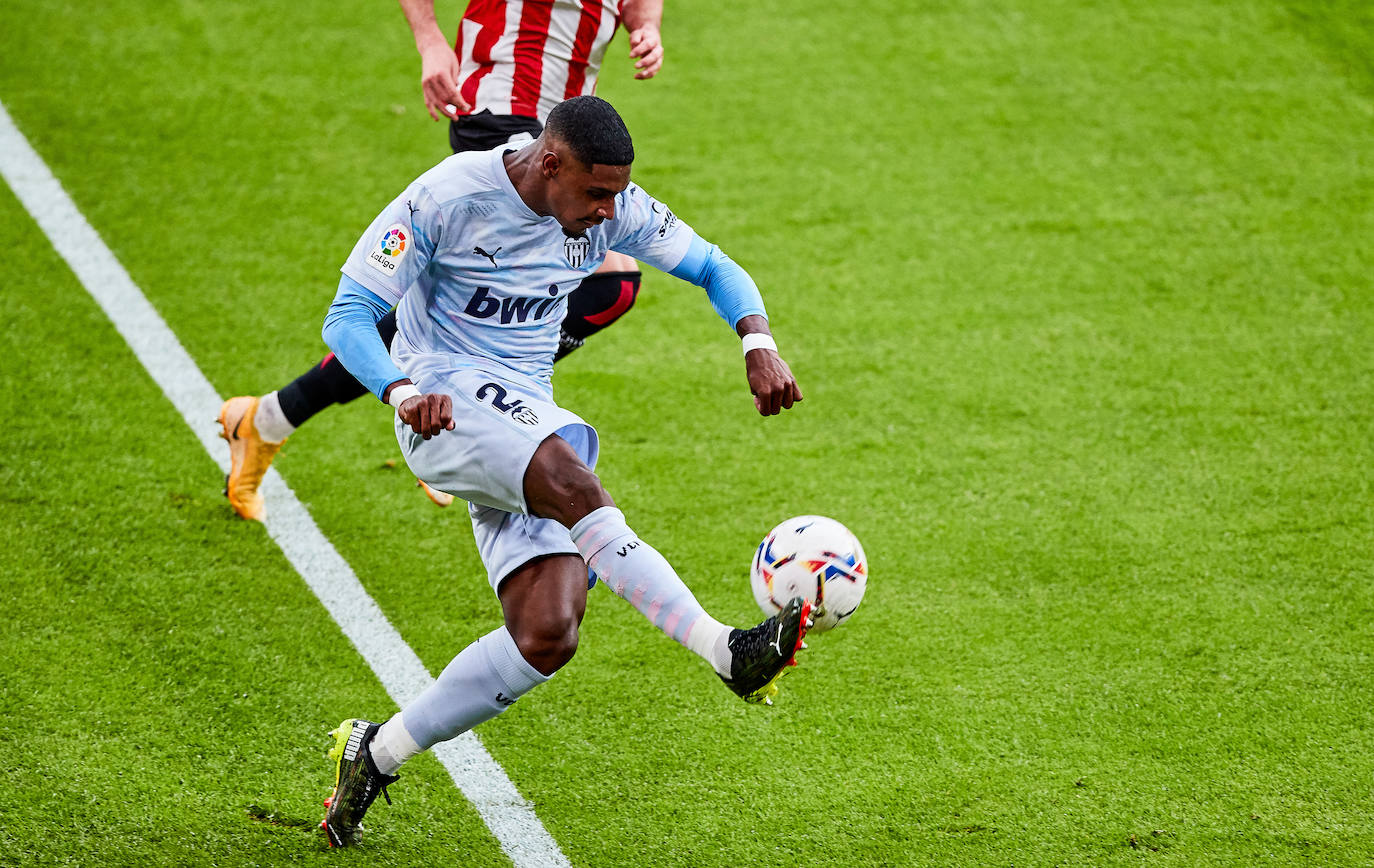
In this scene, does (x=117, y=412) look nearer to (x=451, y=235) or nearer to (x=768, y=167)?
(x=451, y=235)

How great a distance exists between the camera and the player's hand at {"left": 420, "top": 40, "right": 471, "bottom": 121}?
3.94 metres

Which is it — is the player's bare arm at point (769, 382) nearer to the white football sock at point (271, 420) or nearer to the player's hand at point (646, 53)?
the player's hand at point (646, 53)

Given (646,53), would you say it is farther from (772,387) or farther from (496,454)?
(496,454)

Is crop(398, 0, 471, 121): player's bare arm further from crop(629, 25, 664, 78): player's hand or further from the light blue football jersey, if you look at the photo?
the light blue football jersey

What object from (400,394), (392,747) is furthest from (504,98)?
(392,747)

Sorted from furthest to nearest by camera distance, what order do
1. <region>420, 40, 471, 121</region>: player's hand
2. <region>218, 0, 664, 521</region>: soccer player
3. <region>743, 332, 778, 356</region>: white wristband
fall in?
<region>218, 0, 664, 521</region>: soccer player
<region>420, 40, 471, 121</region>: player's hand
<region>743, 332, 778, 356</region>: white wristband

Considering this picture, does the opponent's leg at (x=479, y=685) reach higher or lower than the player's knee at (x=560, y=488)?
lower

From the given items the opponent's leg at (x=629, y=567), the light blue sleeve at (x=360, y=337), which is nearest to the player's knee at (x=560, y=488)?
the opponent's leg at (x=629, y=567)

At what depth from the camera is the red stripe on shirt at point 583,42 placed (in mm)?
4395

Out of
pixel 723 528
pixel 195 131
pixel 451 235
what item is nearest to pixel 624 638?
pixel 723 528

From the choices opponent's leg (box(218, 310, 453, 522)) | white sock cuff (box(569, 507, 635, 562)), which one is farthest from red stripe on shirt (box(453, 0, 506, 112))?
white sock cuff (box(569, 507, 635, 562))

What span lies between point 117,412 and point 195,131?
2160 millimetres

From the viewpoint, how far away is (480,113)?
4.27m

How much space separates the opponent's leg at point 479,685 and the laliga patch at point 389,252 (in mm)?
794
